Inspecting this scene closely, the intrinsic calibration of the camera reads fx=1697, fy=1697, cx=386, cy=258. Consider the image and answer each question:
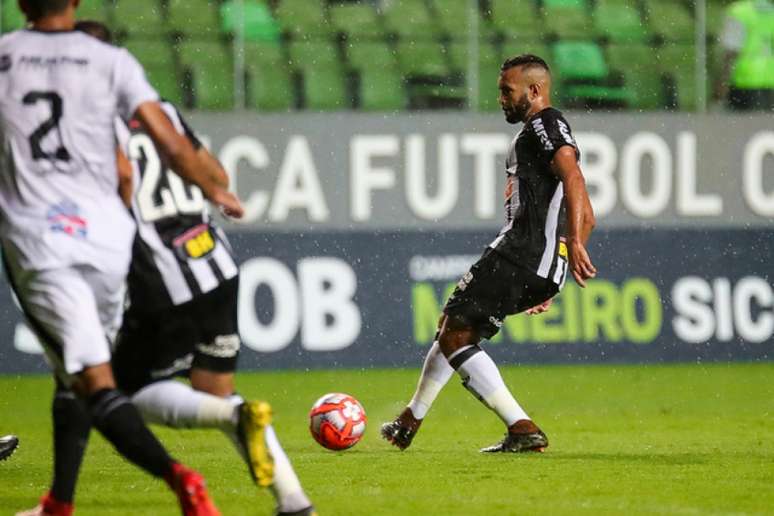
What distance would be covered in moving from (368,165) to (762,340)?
11.1 feet

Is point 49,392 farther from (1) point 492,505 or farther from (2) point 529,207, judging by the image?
(1) point 492,505

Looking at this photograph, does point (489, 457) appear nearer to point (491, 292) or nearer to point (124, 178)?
point (491, 292)

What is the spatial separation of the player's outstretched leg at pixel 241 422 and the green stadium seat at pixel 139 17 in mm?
7435

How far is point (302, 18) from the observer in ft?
42.4

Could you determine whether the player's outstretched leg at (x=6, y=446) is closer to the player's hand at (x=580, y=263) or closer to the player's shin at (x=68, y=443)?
the player's shin at (x=68, y=443)

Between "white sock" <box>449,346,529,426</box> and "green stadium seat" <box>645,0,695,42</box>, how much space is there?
243 inches

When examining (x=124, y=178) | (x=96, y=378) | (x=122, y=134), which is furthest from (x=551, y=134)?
(x=96, y=378)

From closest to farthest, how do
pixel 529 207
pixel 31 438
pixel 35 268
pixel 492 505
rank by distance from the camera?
pixel 35 268 < pixel 492 505 < pixel 529 207 < pixel 31 438

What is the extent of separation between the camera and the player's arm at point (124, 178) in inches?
213

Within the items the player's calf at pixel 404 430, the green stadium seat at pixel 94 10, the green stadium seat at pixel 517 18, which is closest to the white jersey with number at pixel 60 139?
the player's calf at pixel 404 430

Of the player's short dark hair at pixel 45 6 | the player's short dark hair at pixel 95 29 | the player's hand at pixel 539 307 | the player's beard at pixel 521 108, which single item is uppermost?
the player's short dark hair at pixel 45 6

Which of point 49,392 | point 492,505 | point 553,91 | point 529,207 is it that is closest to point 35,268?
point 492,505

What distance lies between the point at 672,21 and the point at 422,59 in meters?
2.04

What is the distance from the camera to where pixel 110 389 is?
500 cm
